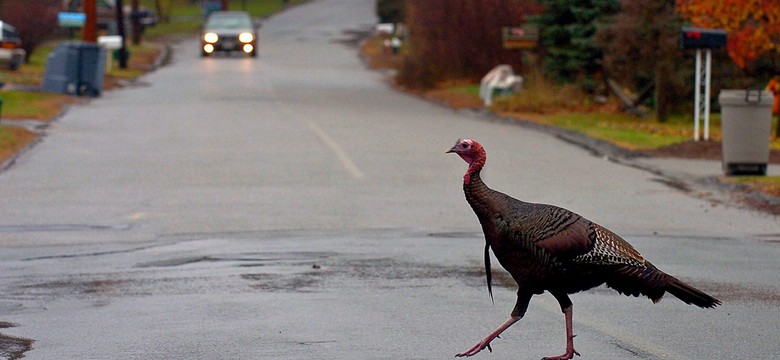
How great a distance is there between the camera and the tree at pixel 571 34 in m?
34.1

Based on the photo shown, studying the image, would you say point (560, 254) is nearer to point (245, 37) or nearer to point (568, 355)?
point (568, 355)

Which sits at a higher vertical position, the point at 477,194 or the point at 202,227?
the point at 477,194

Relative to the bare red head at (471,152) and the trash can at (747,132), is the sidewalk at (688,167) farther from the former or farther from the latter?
the bare red head at (471,152)

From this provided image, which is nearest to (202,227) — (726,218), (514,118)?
(726,218)

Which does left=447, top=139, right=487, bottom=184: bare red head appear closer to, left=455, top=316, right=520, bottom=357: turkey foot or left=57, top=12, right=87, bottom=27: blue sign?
left=455, top=316, right=520, bottom=357: turkey foot

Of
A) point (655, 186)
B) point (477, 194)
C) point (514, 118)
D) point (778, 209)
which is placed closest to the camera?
point (477, 194)

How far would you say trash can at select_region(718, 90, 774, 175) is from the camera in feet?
63.7

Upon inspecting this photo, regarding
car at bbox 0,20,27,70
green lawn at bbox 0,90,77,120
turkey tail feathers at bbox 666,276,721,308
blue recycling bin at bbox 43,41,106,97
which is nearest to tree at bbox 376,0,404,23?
car at bbox 0,20,27,70

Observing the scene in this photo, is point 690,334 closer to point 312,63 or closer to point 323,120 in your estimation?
point 323,120

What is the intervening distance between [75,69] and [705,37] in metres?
20.2

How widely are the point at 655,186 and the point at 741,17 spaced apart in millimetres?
4916

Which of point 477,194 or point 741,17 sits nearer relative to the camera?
point 477,194

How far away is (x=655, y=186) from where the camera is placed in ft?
61.7

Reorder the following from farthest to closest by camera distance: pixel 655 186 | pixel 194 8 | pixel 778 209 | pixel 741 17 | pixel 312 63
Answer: pixel 194 8 → pixel 312 63 → pixel 741 17 → pixel 655 186 → pixel 778 209
